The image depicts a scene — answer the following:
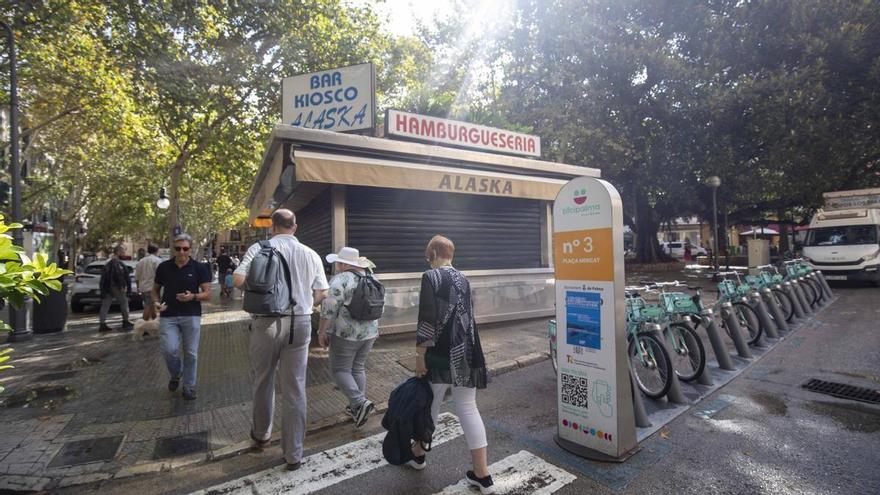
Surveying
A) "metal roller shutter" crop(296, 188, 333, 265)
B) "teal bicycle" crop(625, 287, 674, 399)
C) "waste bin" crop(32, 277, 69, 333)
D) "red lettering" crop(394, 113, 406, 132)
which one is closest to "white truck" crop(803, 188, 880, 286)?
"teal bicycle" crop(625, 287, 674, 399)

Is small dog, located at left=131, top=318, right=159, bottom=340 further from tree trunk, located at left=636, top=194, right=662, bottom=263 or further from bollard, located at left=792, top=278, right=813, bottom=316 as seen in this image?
tree trunk, located at left=636, top=194, right=662, bottom=263

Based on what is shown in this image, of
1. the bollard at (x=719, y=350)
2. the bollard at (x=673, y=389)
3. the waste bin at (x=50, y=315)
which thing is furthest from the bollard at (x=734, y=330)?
the waste bin at (x=50, y=315)

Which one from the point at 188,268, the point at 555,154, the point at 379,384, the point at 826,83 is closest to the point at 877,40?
the point at 826,83

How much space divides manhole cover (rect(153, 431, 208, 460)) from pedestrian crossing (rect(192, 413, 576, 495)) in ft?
2.82

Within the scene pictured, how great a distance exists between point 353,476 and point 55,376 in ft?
18.7

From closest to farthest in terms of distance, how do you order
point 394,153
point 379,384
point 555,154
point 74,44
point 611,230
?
1. point 611,230
2. point 379,384
3. point 394,153
4. point 74,44
5. point 555,154

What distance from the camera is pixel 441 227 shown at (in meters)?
9.20

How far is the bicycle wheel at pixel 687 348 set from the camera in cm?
510

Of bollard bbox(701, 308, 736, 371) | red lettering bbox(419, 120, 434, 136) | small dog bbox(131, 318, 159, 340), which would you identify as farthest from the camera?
red lettering bbox(419, 120, 434, 136)

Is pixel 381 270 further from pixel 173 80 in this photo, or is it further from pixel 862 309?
pixel 862 309

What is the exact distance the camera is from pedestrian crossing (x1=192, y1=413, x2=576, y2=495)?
10.3 feet

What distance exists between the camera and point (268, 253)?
357cm

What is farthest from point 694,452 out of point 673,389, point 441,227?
point 441,227

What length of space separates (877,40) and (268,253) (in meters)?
21.9
